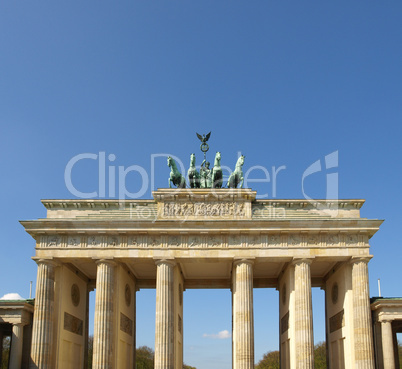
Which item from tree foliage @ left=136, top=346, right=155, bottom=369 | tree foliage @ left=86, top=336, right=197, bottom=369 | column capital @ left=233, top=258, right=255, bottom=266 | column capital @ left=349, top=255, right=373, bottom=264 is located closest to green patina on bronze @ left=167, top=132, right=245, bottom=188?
column capital @ left=233, top=258, right=255, bottom=266

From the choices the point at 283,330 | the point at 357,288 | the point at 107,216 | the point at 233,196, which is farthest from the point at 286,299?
the point at 107,216

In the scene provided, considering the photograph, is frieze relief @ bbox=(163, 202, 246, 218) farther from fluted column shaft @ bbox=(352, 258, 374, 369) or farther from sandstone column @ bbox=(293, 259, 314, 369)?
fluted column shaft @ bbox=(352, 258, 374, 369)

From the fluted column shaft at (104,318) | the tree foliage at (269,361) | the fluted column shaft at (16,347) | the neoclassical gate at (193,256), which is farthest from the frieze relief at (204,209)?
the tree foliage at (269,361)

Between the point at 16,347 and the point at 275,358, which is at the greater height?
the point at 16,347

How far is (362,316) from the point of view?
3947 cm

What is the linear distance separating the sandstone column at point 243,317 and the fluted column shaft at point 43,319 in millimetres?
14638

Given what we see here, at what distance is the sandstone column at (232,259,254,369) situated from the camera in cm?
3909

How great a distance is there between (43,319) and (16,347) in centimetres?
307

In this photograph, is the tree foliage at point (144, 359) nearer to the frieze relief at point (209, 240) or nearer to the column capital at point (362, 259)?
the frieze relief at point (209, 240)

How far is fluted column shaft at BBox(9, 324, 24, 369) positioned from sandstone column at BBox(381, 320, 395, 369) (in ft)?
93.8

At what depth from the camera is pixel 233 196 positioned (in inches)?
1671

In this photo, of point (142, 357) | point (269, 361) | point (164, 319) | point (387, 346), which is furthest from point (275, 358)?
point (164, 319)

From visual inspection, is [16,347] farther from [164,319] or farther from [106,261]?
[164,319]

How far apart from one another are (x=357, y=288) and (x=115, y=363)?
66.6 ft
